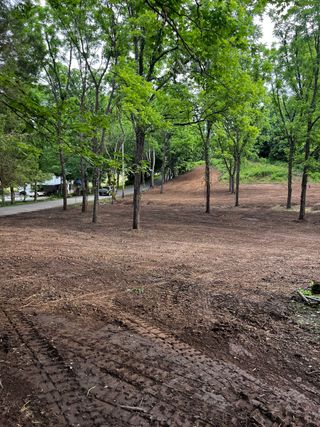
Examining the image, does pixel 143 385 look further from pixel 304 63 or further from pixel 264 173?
pixel 264 173

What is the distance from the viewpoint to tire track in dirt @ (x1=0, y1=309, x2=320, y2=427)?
2373 millimetres

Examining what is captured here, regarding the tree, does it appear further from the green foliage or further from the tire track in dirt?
the green foliage

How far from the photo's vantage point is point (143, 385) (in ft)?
8.93

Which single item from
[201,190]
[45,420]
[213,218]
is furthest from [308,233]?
[201,190]

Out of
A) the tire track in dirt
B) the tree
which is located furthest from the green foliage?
the tire track in dirt

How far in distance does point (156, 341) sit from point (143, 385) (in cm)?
79

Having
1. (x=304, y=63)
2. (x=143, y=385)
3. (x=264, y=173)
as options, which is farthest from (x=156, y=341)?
(x=264, y=173)

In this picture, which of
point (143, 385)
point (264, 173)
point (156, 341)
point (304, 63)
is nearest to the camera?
point (143, 385)

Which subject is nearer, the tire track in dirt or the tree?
the tire track in dirt

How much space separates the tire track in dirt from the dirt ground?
0.01m

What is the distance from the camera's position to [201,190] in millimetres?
36375

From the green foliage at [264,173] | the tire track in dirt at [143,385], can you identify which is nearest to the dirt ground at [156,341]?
the tire track in dirt at [143,385]

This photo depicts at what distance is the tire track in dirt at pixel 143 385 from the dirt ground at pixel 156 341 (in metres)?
0.01

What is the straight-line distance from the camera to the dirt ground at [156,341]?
2.46m
